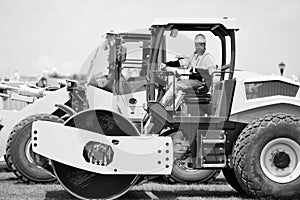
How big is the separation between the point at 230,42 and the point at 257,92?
89cm

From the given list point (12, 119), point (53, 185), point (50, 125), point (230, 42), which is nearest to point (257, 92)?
point (230, 42)

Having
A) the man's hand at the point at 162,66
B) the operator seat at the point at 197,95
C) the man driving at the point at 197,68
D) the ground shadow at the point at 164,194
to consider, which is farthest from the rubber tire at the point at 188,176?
the man's hand at the point at 162,66

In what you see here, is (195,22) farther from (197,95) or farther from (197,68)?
(197,95)

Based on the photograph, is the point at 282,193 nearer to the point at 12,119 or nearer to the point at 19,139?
the point at 19,139

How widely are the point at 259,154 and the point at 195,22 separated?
2204mm

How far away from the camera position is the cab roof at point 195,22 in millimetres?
8336

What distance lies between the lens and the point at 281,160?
8.05 m

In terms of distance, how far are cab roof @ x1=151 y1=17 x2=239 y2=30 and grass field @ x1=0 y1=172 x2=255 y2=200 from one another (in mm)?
2635

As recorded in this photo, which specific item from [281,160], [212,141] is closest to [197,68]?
[212,141]

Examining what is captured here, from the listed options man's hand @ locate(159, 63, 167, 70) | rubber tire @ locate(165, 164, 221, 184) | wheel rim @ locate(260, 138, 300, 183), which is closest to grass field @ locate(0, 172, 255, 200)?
rubber tire @ locate(165, 164, 221, 184)

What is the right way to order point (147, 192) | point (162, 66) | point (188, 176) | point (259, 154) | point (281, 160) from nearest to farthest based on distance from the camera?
1. point (259, 154)
2. point (281, 160)
3. point (162, 66)
4. point (147, 192)
5. point (188, 176)

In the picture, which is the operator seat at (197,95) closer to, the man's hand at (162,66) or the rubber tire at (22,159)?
the man's hand at (162,66)

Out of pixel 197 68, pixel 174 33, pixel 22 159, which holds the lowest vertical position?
pixel 22 159

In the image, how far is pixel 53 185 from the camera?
32.6ft
